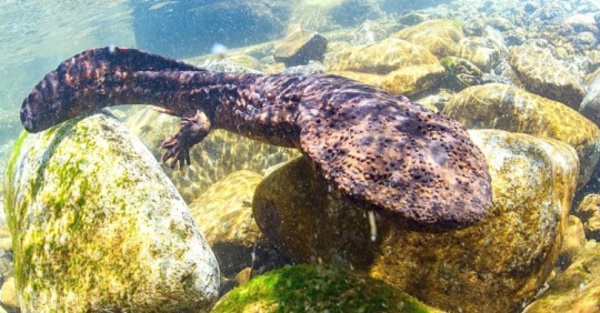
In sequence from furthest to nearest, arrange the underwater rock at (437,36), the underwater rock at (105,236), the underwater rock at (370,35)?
the underwater rock at (370,35) → the underwater rock at (437,36) → the underwater rock at (105,236)

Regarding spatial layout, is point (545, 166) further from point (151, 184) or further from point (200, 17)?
point (200, 17)

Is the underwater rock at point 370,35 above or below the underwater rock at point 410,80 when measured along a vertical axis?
below

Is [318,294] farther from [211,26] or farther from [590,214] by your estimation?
[211,26]

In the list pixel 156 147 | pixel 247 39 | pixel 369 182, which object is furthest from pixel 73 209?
pixel 247 39

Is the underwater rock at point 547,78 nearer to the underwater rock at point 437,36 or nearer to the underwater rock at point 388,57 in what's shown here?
the underwater rock at point 388,57

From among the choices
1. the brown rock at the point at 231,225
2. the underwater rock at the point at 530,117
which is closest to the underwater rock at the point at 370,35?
the underwater rock at the point at 530,117

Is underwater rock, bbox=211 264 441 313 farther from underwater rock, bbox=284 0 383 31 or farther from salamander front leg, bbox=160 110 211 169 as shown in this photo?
underwater rock, bbox=284 0 383 31
